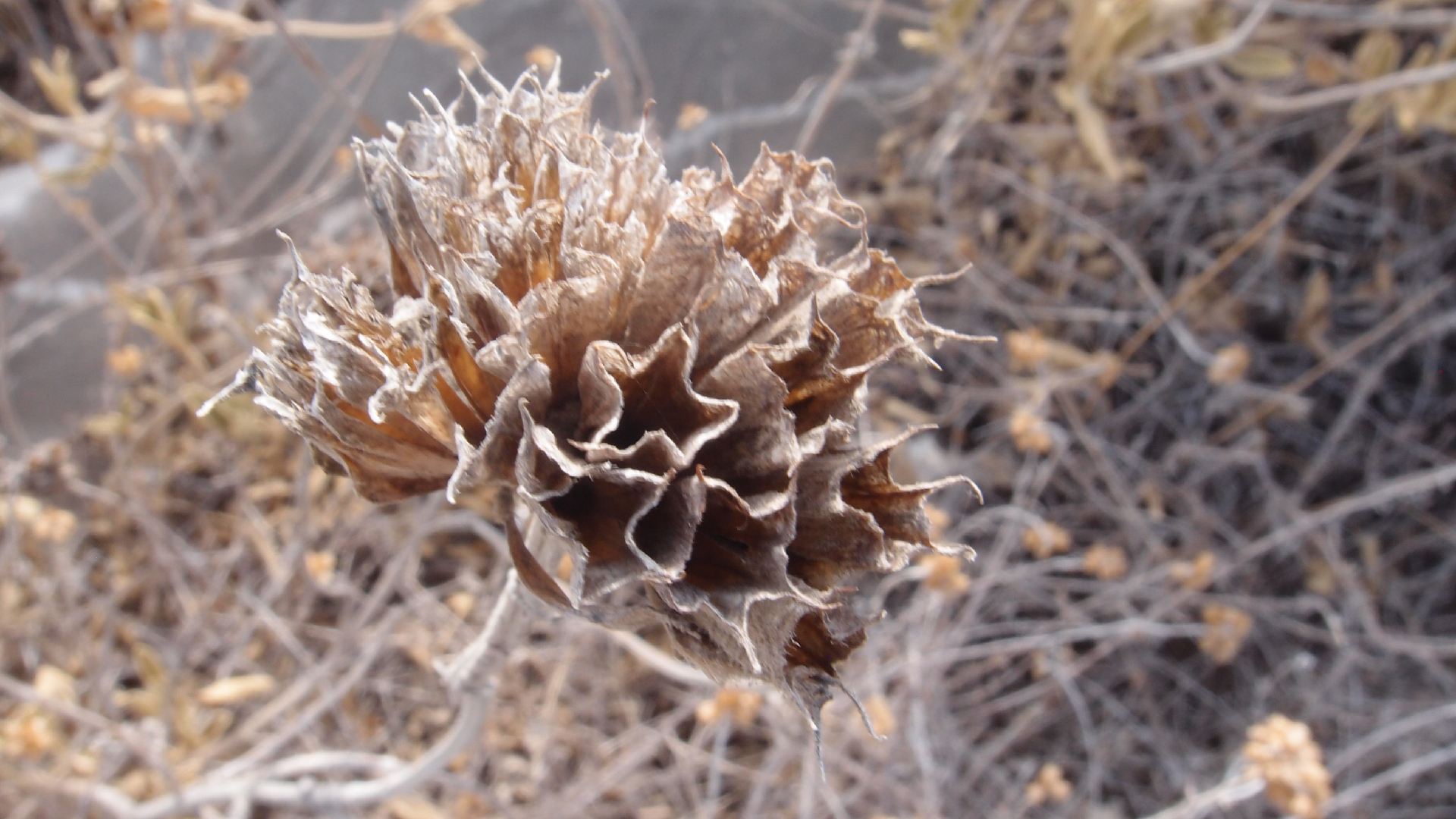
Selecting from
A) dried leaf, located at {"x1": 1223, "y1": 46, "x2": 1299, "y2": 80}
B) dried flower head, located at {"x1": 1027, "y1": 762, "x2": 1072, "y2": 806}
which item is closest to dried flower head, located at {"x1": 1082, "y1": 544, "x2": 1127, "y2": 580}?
dried flower head, located at {"x1": 1027, "y1": 762, "x2": 1072, "y2": 806}

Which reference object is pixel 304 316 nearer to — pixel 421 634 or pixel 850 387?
pixel 850 387

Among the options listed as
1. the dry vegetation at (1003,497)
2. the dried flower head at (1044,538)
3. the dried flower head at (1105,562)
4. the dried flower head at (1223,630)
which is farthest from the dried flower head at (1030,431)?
the dried flower head at (1223,630)

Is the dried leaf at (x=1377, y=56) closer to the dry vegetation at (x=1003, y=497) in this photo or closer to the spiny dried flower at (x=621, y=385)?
the dry vegetation at (x=1003, y=497)

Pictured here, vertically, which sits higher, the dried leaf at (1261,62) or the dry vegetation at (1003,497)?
the dried leaf at (1261,62)

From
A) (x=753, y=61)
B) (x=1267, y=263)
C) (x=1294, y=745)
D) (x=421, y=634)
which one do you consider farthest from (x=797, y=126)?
(x=1294, y=745)

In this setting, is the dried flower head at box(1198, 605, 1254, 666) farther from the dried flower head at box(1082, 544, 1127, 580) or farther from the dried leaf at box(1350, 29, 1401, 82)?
the dried leaf at box(1350, 29, 1401, 82)

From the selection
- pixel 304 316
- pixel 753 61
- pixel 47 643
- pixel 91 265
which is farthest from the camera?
pixel 753 61
